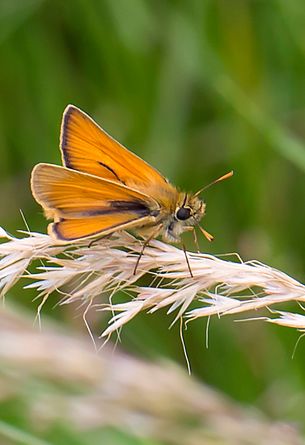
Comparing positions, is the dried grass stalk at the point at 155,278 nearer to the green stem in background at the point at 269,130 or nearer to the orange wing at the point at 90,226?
the orange wing at the point at 90,226

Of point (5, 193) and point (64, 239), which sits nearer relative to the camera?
point (64, 239)

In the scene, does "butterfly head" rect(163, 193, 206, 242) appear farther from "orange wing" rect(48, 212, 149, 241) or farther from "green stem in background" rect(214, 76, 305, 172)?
"green stem in background" rect(214, 76, 305, 172)

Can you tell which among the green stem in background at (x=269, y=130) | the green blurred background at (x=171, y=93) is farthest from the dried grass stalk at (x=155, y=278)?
the green blurred background at (x=171, y=93)

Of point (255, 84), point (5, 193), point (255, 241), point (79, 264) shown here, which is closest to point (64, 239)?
point (79, 264)

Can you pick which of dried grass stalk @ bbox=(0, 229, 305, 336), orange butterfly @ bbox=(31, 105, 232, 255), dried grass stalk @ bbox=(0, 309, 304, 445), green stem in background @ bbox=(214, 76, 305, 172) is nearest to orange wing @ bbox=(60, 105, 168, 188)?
orange butterfly @ bbox=(31, 105, 232, 255)

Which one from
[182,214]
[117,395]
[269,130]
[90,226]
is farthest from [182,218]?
[269,130]

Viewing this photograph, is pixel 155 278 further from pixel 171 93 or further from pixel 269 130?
pixel 171 93

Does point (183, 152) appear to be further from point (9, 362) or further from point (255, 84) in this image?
point (9, 362)
